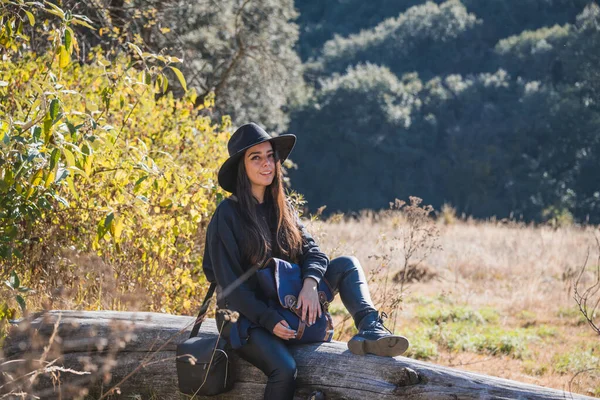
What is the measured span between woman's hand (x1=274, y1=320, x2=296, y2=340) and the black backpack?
0.92ft

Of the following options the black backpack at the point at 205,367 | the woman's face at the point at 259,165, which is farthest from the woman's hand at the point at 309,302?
the woman's face at the point at 259,165

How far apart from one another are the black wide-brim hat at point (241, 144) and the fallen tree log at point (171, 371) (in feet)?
2.73

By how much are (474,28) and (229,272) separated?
2029 inches

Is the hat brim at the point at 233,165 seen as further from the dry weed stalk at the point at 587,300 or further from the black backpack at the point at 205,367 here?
the dry weed stalk at the point at 587,300

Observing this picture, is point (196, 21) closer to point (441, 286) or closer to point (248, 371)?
point (441, 286)

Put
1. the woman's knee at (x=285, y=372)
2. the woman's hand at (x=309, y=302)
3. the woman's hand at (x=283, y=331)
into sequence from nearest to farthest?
the woman's knee at (x=285, y=372), the woman's hand at (x=283, y=331), the woman's hand at (x=309, y=302)

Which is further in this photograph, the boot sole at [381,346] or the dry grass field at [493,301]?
the dry grass field at [493,301]

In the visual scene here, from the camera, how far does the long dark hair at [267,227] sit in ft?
12.7

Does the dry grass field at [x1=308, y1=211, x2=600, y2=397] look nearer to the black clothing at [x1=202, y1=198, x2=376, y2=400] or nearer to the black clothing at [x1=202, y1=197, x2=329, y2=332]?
the black clothing at [x1=202, y1=198, x2=376, y2=400]

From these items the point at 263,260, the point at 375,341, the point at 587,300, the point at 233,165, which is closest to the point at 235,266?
the point at 263,260

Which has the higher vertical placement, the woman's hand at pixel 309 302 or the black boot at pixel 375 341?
the woman's hand at pixel 309 302

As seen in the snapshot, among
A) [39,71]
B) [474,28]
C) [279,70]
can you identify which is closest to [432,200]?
[474,28]

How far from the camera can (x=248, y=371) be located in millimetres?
3840

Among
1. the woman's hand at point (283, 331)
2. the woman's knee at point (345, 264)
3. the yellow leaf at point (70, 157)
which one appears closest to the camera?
the yellow leaf at point (70, 157)
